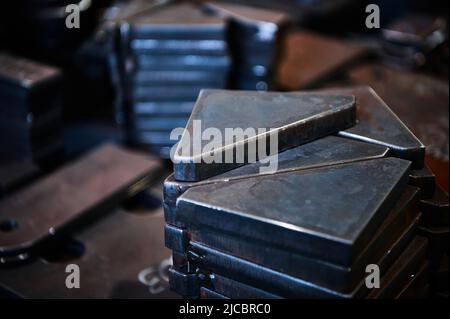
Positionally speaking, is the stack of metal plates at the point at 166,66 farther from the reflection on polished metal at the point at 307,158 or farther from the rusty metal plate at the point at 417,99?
the reflection on polished metal at the point at 307,158

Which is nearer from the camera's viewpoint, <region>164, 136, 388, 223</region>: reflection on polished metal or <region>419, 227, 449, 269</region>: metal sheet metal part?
<region>164, 136, 388, 223</region>: reflection on polished metal

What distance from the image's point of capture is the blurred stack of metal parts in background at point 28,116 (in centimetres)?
215

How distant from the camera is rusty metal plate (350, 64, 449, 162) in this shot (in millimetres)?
2053

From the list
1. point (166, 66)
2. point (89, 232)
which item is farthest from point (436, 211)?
point (166, 66)

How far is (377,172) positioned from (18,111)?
4.46 ft

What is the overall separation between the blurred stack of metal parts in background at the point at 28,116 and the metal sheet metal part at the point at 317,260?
1.04m

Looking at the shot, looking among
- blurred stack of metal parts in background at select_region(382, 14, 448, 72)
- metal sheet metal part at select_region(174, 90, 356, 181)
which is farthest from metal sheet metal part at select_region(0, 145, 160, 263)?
blurred stack of metal parts in background at select_region(382, 14, 448, 72)

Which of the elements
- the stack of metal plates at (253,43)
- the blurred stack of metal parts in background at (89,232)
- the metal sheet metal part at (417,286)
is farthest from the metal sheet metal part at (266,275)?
the stack of metal plates at (253,43)

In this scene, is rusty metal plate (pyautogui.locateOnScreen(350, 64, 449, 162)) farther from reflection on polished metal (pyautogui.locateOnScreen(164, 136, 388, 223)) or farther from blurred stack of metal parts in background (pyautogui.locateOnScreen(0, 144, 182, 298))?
blurred stack of metal parts in background (pyautogui.locateOnScreen(0, 144, 182, 298))

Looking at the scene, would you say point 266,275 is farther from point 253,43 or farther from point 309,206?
point 253,43

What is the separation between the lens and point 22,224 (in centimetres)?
185

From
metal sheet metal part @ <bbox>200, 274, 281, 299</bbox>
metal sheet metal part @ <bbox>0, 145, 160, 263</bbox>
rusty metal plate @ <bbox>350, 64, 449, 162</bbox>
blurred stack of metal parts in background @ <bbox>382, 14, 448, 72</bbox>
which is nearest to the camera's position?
metal sheet metal part @ <bbox>200, 274, 281, 299</bbox>
